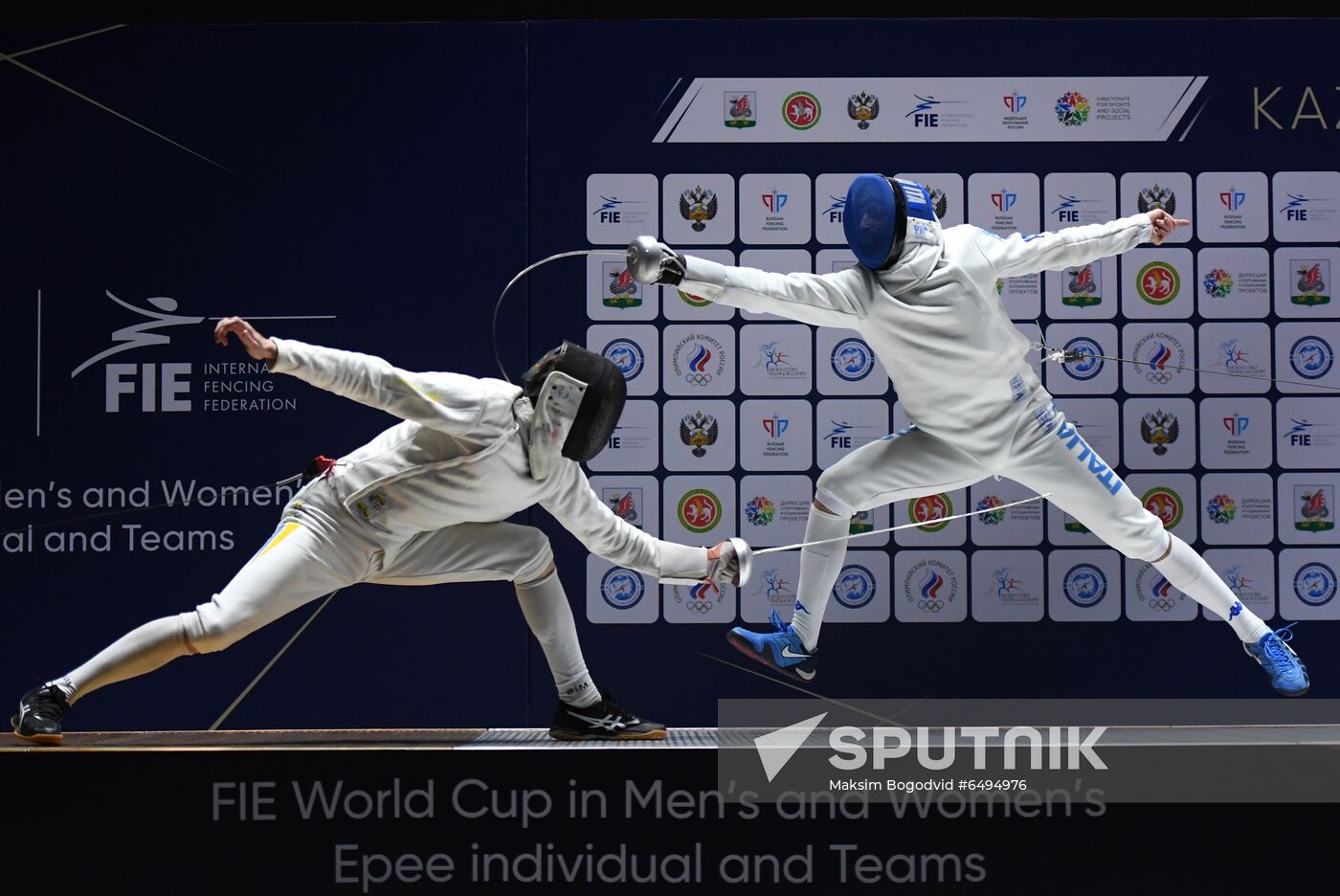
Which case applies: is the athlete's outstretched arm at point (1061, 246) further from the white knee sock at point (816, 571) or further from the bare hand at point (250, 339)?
the bare hand at point (250, 339)

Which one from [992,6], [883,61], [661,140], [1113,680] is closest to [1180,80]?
[992,6]

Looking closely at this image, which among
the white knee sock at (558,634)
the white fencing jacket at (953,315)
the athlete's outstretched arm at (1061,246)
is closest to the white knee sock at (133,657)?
the white knee sock at (558,634)

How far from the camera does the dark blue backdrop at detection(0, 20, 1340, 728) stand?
385 centimetres

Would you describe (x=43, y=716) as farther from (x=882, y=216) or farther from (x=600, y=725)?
(x=882, y=216)

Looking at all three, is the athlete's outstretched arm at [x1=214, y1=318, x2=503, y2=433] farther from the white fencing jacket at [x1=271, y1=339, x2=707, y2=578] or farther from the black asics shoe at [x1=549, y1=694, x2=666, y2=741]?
the black asics shoe at [x1=549, y1=694, x2=666, y2=741]

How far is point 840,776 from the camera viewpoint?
2.69m

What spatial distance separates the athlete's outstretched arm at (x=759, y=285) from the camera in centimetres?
275

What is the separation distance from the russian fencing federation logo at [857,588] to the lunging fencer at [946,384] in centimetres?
62

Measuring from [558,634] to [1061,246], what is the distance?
1.61 meters

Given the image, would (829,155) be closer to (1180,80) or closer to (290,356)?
(1180,80)

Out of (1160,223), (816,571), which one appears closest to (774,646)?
(816,571)

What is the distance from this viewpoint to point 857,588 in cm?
386

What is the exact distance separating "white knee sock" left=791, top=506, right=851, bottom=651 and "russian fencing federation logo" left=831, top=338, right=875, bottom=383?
77 cm

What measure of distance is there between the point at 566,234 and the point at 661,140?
422 millimetres
